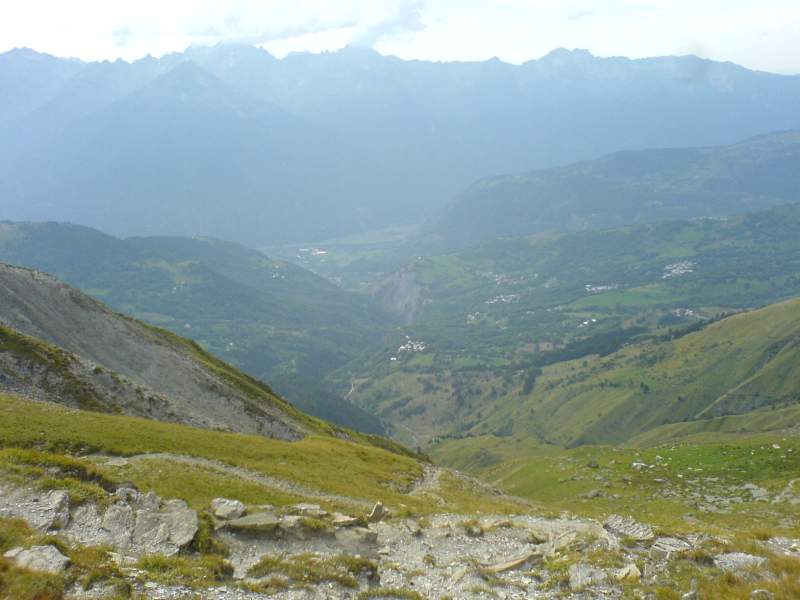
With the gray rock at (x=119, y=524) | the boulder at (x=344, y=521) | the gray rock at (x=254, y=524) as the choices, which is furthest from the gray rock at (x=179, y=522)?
the boulder at (x=344, y=521)

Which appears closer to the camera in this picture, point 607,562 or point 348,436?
point 607,562

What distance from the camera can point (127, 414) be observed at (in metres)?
62.6

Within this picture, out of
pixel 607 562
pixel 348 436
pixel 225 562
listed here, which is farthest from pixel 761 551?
pixel 348 436

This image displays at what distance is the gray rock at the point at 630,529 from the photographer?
101 feet

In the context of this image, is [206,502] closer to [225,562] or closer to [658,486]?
[225,562]

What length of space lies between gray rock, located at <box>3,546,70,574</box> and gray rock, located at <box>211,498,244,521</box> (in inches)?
337

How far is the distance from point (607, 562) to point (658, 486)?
6778cm

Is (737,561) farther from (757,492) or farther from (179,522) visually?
(757,492)

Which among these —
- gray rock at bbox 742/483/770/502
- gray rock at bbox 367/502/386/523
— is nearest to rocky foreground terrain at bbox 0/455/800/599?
gray rock at bbox 367/502/386/523

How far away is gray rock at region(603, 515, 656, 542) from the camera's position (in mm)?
30766

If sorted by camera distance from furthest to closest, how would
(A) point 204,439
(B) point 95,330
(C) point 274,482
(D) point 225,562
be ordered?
(B) point 95,330
(A) point 204,439
(C) point 274,482
(D) point 225,562

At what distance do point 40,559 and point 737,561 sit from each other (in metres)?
28.5

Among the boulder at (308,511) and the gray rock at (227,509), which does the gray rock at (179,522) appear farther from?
the boulder at (308,511)

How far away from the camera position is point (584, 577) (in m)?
25.9
